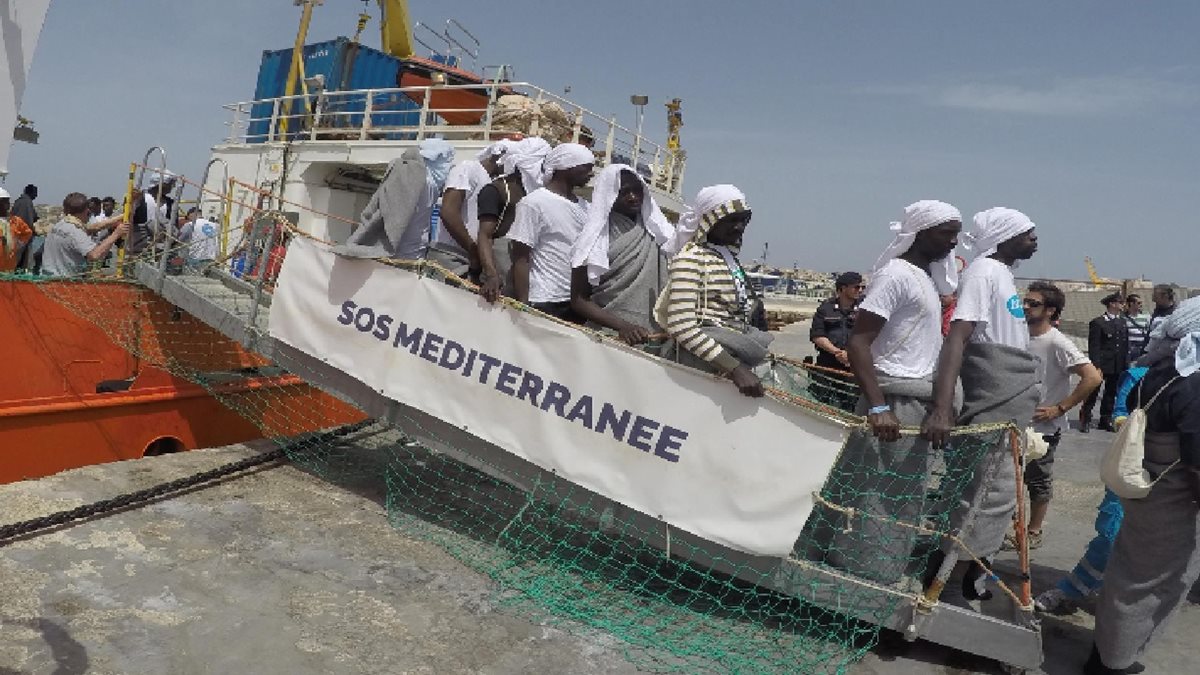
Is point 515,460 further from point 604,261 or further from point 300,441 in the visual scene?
point 300,441

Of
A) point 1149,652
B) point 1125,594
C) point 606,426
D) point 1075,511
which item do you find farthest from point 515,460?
point 1075,511

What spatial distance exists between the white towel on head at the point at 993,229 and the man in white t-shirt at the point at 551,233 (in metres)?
2.01

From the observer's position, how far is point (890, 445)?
11.9 feet

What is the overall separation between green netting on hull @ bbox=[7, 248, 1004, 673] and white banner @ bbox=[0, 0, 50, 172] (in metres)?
3.89

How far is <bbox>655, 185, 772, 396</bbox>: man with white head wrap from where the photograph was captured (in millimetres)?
3646

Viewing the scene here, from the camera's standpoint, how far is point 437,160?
210 inches

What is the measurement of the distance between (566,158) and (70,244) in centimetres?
458

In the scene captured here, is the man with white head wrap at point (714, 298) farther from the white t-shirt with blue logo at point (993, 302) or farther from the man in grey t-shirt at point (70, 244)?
the man in grey t-shirt at point (70, 244)

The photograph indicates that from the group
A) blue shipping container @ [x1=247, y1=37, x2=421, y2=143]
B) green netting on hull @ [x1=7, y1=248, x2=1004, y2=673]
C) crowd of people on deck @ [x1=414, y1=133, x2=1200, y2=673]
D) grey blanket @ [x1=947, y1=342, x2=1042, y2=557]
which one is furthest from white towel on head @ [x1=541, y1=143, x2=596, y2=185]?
blue shipping container @ [x1=247, y1=37, x2=421, y2=143]

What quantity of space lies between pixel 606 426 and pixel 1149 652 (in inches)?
109

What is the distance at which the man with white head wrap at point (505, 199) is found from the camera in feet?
15.6

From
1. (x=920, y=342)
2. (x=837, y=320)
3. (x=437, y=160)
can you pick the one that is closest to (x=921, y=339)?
(x=920, y=342)

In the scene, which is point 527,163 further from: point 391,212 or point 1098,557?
point 1098,557

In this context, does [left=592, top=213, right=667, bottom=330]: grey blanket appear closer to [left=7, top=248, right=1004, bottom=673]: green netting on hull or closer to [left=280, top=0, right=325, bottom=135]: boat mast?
[left=7, top=248, right=1004, bottom=673]: green netting on hull
